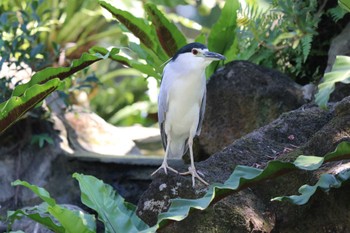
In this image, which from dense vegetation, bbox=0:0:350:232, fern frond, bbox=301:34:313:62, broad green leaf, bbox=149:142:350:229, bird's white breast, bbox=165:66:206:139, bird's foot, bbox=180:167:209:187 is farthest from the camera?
fern frond, bbox=301:34:313:62

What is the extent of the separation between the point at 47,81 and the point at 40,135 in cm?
164

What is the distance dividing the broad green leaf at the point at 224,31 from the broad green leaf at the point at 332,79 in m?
2.74

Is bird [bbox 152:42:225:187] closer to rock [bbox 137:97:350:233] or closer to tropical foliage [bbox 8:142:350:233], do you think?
rock [bbox 137:97:350:233]

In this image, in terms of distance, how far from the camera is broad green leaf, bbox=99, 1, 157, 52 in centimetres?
648

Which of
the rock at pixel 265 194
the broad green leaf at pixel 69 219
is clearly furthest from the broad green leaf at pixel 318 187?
the broad green leaf at pixel 69 219

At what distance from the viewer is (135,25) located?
670 cm

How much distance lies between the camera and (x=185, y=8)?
12945mm

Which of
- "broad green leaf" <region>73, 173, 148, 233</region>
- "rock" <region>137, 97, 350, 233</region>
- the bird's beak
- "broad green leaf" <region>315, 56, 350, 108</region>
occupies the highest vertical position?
"broad green leaf" <region>315, 56, 350, 108</region>

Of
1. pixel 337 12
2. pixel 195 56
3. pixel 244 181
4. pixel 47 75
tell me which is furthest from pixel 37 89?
pixel 337 12

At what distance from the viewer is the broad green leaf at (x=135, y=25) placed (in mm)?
6480

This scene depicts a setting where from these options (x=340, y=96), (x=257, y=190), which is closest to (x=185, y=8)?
(x=340, y=96)

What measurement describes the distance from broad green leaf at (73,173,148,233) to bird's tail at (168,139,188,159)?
38.0 inches

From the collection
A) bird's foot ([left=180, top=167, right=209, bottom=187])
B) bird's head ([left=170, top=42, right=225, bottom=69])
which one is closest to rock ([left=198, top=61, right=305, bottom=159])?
bird's head ([left=170, top=42, right=225, bottom=69])

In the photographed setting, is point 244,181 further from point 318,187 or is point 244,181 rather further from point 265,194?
point 265,194
